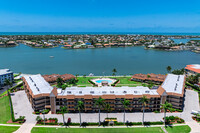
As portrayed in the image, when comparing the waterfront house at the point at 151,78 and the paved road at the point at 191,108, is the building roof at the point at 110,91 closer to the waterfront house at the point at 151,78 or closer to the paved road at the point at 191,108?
the paved road at the point at 191,108

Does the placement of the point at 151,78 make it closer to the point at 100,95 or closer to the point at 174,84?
the point at 174,84

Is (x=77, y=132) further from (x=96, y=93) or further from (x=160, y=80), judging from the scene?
(x=160, y=80)

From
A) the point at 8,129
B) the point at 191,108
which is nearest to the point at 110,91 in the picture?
the point at 191,108

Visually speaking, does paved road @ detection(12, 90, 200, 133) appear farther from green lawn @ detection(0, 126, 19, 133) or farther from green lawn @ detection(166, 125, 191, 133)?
green lawn @ detection(0, 126, 19, 133)

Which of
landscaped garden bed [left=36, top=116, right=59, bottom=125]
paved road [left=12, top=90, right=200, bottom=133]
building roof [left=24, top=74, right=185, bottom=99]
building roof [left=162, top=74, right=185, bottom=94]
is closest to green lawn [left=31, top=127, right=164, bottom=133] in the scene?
landscaped garden bed [left=36, top=116, right=59, bottom=125]

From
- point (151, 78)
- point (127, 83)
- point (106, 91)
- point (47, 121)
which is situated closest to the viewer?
point (47, 121)

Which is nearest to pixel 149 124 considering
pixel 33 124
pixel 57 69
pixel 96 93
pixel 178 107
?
pixel 178 107

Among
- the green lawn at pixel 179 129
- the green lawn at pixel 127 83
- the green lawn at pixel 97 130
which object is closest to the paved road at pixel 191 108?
the green lawn at pixel 179 129
